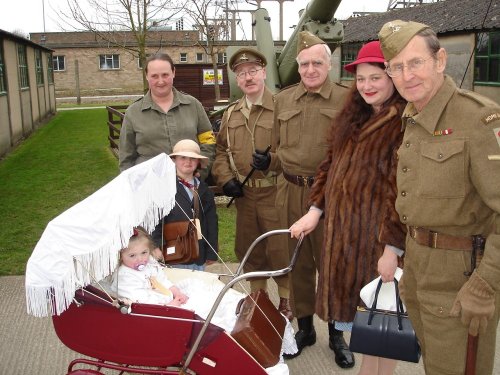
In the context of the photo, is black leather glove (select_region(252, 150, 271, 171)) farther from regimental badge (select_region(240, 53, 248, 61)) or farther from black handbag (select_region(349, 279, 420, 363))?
black handbag (select_region(349, 279, 420, 363))

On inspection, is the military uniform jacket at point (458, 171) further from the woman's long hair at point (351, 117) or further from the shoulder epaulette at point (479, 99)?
the woman's long hair at point (351, 117)

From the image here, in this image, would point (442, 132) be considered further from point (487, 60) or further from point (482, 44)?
point (482, 44)

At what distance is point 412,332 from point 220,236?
4.16 metres

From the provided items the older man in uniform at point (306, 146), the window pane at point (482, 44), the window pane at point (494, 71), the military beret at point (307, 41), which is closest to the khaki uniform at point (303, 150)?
the older man in uniform at point (306, 146)

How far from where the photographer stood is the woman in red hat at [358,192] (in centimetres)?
297

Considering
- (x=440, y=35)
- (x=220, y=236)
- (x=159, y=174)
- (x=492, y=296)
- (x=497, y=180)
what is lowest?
(x=220, y=236)

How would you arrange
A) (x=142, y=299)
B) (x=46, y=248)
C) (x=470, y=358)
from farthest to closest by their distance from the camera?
(x=142, y=299) → (x=46, y=248) → (x=470, y=358)

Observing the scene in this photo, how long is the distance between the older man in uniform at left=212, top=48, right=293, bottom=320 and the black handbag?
58.8 inches

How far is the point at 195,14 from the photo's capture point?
2084cm

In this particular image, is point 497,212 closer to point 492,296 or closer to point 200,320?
point 492,296

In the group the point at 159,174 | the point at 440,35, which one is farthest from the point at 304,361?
the point at 440,35

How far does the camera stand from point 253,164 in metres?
4.08

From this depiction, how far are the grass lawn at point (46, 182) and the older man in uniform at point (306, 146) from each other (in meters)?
2.02

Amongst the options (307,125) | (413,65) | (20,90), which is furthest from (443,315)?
(20,90)
